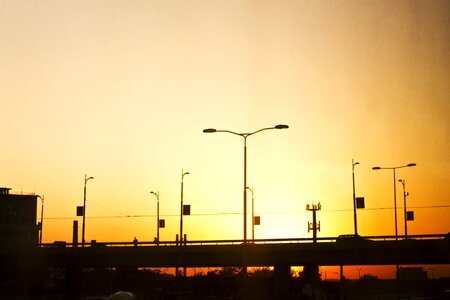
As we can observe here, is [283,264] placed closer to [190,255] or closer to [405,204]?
[190,255]

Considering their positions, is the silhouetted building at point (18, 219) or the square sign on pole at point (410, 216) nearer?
the square sign on pole at point (410, 216)

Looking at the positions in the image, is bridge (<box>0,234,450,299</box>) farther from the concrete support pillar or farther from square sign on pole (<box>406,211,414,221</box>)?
square sign on pole (<box>406,211,414,221</box>)

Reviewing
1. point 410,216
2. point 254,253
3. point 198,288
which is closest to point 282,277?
point 254,253

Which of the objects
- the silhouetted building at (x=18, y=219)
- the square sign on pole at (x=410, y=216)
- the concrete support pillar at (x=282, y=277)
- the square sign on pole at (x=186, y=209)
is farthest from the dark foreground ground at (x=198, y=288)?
the silhouetted building at (x=18, y=219)

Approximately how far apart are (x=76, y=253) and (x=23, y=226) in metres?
81.8

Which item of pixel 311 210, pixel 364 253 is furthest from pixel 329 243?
pixel 311 210

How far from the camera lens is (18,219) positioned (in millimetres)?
158000

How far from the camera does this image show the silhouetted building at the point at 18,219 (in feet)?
505

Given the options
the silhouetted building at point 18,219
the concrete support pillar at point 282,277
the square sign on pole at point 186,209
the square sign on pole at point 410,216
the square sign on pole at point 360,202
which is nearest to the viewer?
the concrete support pillar at point 282,277

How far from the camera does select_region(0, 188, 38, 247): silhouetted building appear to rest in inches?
6058

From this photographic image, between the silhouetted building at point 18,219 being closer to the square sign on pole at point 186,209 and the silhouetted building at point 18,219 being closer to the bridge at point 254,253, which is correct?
the bridge at point 254,253

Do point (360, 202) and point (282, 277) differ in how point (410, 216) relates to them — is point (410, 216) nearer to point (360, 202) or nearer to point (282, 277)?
point (360, 202)

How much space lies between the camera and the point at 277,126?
5056cm

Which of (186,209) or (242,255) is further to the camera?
(186,209)
